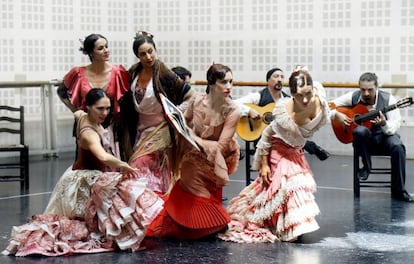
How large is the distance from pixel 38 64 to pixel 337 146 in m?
3.52

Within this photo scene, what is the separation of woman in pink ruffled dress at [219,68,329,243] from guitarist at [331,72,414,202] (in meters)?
1.46

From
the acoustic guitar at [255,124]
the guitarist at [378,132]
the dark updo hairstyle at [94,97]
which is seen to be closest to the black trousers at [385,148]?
the guitarist at [378,132]

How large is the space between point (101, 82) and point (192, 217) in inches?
48.3

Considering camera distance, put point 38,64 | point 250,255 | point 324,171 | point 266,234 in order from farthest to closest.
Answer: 1. point 38,64
2. point 324,171
3. point 266,234
4. point 250,255

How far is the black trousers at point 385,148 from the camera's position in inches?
296

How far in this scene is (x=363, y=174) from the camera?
25.5 ft

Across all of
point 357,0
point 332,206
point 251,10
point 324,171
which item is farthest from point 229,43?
point 332,206

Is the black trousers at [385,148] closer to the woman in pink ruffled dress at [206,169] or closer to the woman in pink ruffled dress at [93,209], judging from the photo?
the woman in pink ruffled dress at [206,169]

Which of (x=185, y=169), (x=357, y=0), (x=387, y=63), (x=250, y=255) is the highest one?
(x=357, y=0)

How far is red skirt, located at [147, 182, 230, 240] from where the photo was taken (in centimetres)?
593

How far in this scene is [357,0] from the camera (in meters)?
10.1

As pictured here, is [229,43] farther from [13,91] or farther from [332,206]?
[332,206]

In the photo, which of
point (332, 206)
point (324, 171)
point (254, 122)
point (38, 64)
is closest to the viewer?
point (332, 206)

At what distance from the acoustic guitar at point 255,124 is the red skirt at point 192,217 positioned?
1.65 metres
